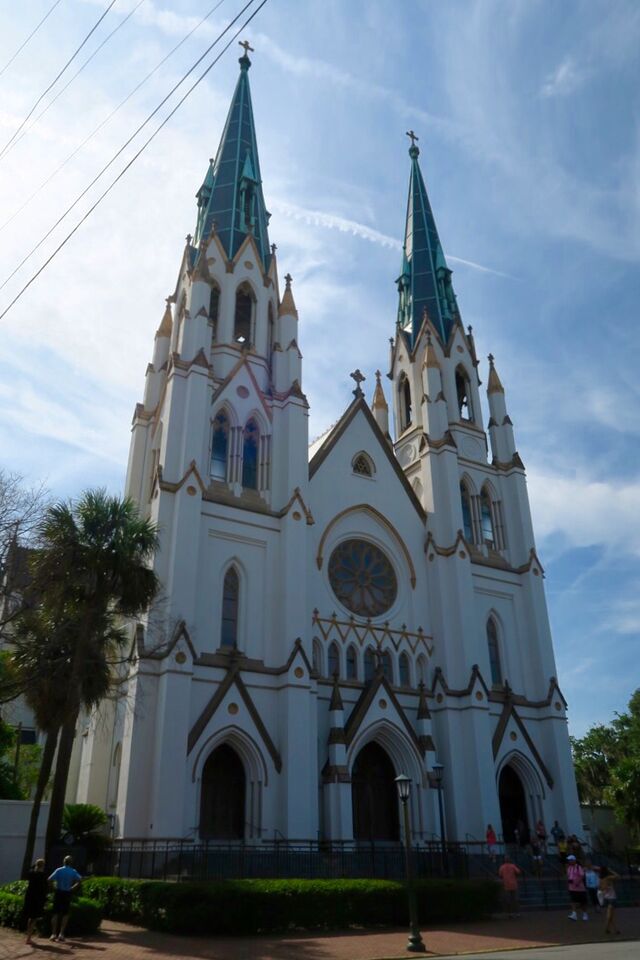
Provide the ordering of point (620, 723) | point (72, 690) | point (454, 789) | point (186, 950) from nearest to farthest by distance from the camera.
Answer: point (186, 950) < point (72, 690) < point (454, 789) < point (620, 723)

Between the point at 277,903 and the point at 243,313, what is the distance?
2684cm

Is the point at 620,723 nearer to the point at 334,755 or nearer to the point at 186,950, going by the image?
the point at 334,755

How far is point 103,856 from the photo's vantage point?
22.2 meters

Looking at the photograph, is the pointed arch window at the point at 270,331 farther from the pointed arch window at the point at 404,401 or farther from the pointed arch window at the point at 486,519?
the pointed arch window at the point at 486,519

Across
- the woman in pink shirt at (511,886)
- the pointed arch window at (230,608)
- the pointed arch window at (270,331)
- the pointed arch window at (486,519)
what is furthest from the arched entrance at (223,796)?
the pointed arch window at (270,331)

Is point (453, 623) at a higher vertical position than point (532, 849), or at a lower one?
higher

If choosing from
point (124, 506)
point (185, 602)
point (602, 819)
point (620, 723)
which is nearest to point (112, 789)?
point (185, 602)

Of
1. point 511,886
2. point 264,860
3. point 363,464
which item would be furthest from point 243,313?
point 511,886

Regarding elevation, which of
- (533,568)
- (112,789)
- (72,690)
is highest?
(533,568)

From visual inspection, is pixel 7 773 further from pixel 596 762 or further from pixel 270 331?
pixel 596 762

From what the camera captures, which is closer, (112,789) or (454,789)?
(112,789)

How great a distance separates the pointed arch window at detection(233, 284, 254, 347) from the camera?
118ft

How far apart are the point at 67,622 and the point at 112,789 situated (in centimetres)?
842

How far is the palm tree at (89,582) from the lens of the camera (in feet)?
65.2
